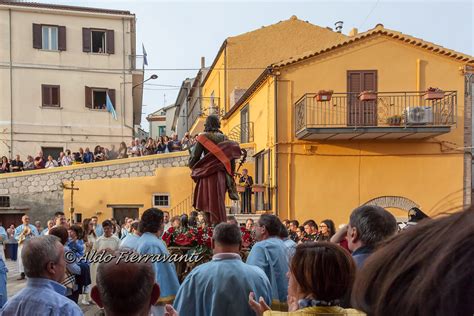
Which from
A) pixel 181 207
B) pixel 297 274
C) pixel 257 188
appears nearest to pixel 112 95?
pixel 181 207

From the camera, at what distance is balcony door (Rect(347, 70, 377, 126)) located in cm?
1981

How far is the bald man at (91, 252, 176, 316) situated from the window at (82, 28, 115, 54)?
2818cm

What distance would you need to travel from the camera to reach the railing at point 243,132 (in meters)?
23.9

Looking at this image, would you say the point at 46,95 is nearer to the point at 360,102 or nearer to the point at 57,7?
the point at 57,7

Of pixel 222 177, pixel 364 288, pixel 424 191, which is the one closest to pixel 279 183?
pixel 424 191

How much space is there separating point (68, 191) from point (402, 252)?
77.0ft

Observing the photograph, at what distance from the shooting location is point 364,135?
63.6 ft

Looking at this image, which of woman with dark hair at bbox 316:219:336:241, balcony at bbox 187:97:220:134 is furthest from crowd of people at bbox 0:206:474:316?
balcony at bbox 187:97:220:134

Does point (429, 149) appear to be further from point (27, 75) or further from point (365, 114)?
point (27, 75)

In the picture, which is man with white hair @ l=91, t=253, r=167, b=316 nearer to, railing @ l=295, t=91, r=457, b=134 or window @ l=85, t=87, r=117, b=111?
railing @ l=295, t=91, r=457, b=134

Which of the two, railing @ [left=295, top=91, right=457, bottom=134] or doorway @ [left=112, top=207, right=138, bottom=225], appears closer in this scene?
railing @ [left=295, top=91, right=457, bottom=134]

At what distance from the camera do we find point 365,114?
19.9 metres

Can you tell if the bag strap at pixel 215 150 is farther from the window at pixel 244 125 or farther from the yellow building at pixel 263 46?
the yellow building at pixel 263 46

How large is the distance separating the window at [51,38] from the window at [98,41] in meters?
1.62
